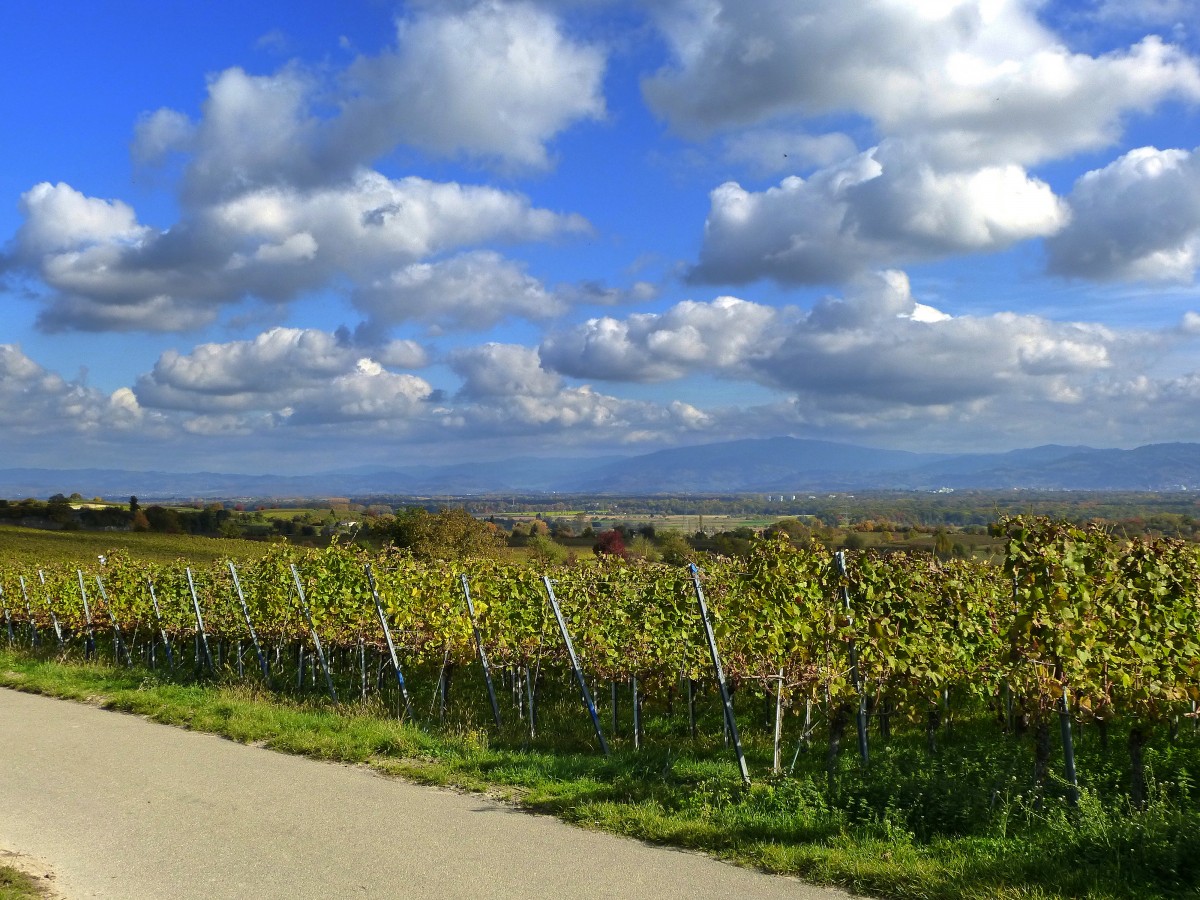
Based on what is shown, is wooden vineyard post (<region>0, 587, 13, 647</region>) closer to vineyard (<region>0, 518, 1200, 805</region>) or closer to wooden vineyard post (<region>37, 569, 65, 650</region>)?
wooden vineyard post (<region>37, 569, 65, 650</region>)

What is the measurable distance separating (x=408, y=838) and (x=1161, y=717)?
18.8 feet

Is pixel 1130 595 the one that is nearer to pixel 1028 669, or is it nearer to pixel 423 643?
pixel 1028 669

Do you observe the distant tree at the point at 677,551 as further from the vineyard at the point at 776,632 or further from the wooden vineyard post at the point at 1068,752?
the wooden vineyard post at the point at 1068,752

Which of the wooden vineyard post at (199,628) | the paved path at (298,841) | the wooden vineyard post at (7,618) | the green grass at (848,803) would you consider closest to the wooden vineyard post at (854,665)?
the green grass at (848,803)

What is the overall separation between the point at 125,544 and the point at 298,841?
64.3 metres

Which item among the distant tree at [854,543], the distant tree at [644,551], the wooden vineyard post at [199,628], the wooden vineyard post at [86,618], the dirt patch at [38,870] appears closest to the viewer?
the dirt patch at [38,870]

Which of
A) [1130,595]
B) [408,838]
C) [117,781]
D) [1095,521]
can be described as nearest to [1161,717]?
[1130,595]

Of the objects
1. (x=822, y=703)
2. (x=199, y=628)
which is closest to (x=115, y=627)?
(x=199, y=628)

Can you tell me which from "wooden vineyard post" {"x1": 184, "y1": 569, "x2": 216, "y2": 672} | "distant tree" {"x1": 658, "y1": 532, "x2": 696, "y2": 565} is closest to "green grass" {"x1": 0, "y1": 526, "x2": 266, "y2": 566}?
"distant tree" {"x1": 658, "y1": 532, "x2": 696, "y2": 565}

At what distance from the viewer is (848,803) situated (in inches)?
270

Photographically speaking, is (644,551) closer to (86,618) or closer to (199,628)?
(199,628)

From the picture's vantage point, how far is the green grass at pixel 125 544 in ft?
181

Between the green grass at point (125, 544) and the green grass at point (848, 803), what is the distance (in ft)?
153

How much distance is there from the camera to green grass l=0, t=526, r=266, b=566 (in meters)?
55.2
